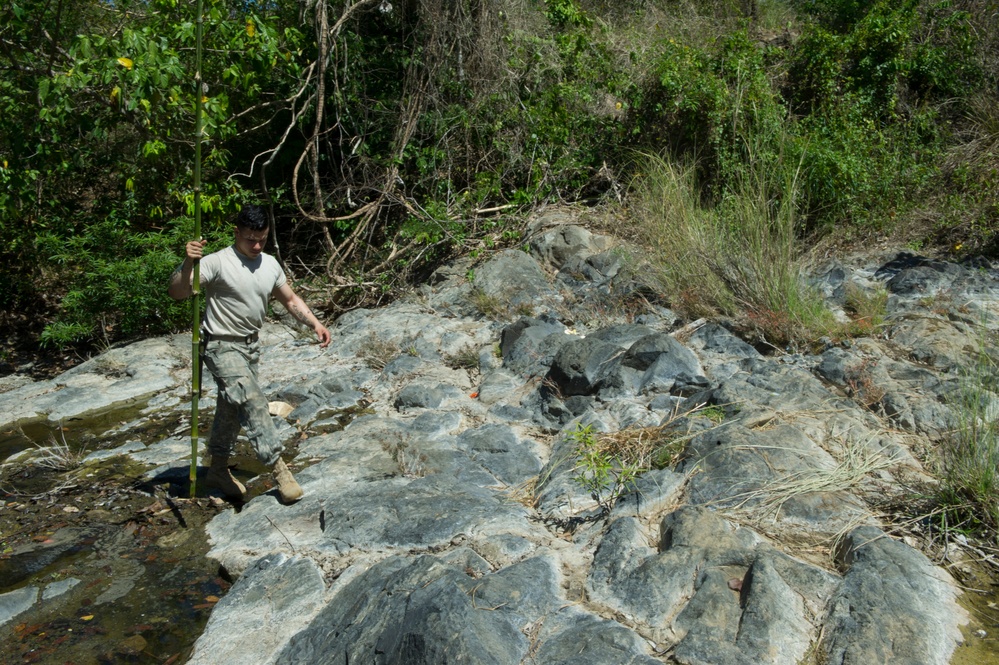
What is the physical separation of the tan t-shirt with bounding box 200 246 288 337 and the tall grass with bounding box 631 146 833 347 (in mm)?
3359

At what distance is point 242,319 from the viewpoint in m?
4.44

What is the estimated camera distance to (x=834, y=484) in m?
3.93

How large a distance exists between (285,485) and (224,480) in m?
0.45

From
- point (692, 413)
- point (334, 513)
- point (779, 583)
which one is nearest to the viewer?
point (779, 583)

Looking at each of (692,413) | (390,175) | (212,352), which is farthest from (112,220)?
(692,413)

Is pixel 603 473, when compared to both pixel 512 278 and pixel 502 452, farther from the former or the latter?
pixel 512 278

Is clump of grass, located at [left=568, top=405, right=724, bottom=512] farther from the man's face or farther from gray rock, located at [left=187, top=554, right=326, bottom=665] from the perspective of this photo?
the man's face

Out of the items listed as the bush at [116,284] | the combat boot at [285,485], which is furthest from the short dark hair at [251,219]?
the bush at [116,284]

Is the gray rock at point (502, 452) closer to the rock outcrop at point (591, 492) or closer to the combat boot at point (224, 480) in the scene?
the rock outcrop at point (591, 492)

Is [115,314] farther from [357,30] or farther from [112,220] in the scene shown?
[357,30]

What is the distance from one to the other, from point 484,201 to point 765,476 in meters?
5.46

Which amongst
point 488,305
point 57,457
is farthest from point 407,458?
point 488,305

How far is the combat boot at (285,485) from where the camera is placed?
452cm

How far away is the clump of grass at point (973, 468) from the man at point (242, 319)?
3.14 m
